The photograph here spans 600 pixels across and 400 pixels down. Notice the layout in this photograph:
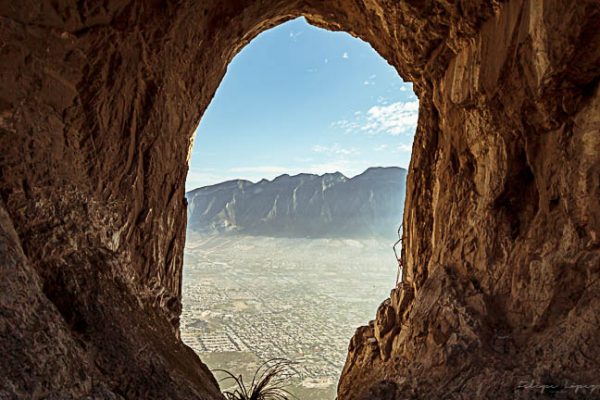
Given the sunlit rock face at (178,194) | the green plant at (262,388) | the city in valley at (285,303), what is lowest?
the city in valley at (285,303)

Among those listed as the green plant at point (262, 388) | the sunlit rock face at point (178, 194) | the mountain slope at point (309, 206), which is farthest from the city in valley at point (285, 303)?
the mountain slope at point (309, 206)

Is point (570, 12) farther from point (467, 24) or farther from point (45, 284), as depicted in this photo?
point (45, 284)

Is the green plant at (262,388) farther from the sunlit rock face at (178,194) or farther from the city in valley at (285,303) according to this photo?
the sunlit rock face at (178,194)

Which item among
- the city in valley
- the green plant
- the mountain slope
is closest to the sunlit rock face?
the green plant

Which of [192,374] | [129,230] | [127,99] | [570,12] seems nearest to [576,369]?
[570,12]

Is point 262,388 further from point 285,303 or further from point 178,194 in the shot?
point 285,303

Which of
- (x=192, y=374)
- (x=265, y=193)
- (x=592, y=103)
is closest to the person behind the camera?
(x=592, y=103)
